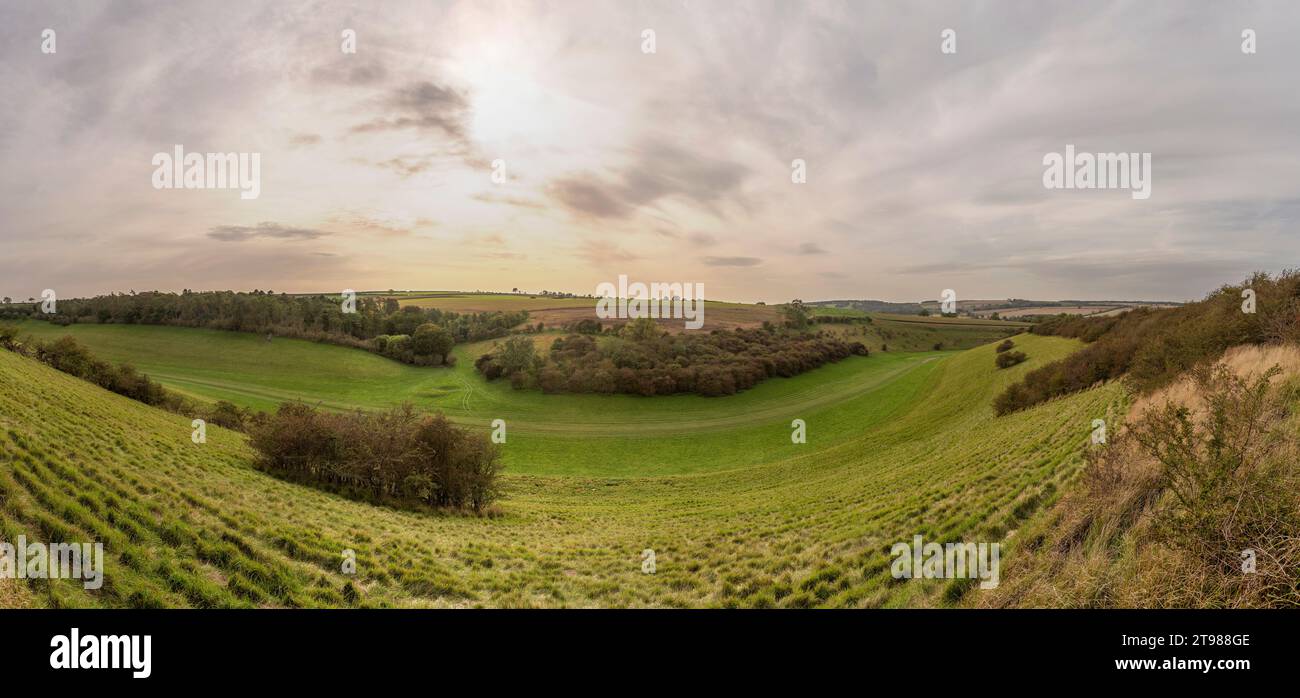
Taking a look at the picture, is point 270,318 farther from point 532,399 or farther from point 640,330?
point 640,330

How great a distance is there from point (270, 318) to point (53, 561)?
85967mm

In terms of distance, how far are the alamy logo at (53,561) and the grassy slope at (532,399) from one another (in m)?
34.2

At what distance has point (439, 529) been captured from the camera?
1483 cm

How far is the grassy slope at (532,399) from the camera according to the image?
4456 cm

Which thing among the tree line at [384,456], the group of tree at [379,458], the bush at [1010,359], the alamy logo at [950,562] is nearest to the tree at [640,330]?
the bush at [1010,359]

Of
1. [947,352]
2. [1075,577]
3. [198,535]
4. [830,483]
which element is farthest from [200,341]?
[947,352]

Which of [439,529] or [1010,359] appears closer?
[439,529]

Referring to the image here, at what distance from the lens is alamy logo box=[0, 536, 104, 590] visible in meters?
5.34

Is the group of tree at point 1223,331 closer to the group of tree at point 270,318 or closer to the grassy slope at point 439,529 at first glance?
the grassy slope at point 439,529

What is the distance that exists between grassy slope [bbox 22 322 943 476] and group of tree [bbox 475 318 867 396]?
6.66 ft

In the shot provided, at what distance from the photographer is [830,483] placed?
21.7 meters

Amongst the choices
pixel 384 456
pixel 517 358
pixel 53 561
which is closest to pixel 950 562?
pixel 53 561
